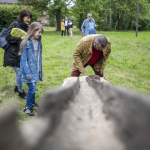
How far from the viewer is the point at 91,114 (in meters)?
0.95

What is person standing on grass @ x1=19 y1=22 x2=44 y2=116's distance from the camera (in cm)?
304

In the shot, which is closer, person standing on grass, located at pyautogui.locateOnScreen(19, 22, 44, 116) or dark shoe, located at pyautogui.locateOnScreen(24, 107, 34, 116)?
person standing on grass, located at pyautogui.locateOnScreen(19, 22, 44, 116)

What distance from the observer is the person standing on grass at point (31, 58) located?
304cm

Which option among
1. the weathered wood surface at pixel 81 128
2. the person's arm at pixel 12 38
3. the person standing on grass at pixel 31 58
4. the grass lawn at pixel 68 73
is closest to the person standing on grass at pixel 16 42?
the person's arm at pixel 12 38

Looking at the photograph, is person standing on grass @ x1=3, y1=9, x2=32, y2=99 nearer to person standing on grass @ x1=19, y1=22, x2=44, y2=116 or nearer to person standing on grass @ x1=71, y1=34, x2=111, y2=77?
person standing on grass @ x1=19, y1=22, x2=44, y2=116

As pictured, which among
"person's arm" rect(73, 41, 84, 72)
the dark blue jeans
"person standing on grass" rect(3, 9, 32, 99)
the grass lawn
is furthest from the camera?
the grass lawn

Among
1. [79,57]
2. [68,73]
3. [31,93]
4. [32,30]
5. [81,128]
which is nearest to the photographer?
[81,128]

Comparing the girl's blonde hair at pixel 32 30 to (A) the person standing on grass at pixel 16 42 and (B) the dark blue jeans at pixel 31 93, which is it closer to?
(A) the person standing on grass at pixel 16 42

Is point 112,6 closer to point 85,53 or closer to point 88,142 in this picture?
point 85,53

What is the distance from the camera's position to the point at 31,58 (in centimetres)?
313

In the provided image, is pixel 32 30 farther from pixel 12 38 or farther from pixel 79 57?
pixel 79 57

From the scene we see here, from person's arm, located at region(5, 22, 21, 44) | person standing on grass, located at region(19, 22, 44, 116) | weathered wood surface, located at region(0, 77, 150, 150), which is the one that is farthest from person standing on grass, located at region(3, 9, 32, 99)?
weathered wood surface, located at region(0, 77, 150, 150)

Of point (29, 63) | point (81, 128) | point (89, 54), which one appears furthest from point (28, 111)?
point (81, 128)

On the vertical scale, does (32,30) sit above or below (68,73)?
above
